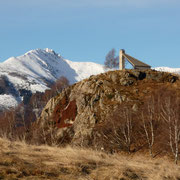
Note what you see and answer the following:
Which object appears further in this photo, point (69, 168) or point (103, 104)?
point (103, 104)

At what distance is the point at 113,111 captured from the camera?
56125 millimetres

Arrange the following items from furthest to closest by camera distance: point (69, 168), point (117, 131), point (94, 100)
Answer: point (94, 100), point (117, 131), point (69, 168)

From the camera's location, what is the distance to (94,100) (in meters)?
61.6

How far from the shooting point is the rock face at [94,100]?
2272 inches

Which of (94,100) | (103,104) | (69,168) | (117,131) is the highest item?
(94,100)

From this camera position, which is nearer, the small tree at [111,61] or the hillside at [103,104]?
the hillside at [103,104]

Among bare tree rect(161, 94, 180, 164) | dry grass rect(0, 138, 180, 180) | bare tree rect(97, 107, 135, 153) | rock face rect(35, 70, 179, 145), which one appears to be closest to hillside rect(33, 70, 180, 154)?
rock face rect(35, 70, 179, 145)

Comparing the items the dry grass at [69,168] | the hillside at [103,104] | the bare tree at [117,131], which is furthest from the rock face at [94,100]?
the dry grass at [69,168]

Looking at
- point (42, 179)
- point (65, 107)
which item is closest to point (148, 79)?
point (65, 107)

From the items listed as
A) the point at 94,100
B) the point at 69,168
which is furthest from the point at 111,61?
the point at 69,168

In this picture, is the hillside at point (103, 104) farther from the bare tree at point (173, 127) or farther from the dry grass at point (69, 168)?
the dry grass at point (69, 168)

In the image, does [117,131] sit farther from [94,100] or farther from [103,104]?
[94,100]

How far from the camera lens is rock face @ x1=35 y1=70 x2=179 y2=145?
57719 mm

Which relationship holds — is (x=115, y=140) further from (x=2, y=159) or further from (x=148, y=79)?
(x=2, y=159)
